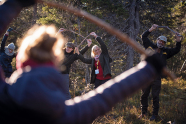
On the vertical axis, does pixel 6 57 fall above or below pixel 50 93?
above

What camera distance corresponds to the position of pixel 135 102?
292 inches

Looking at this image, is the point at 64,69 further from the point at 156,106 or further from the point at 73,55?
the point at 156,106

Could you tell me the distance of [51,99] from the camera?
2.39 feet

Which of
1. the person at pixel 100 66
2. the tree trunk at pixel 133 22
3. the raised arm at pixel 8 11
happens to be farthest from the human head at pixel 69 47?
the tree trunk at pixel 133 22

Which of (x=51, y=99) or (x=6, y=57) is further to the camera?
(x=6, y=57)

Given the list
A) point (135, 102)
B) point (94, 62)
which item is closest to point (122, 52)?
point (135, 102)

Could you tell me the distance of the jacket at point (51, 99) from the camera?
716mm

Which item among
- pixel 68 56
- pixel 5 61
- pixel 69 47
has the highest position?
pixel 5 61

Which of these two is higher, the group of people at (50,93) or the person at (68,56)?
the person at (68,56)

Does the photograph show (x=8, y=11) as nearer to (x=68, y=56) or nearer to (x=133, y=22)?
(x=68, y=56)

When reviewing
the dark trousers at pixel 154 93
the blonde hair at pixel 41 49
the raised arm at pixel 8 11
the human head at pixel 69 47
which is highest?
the human head at pixel 69 47

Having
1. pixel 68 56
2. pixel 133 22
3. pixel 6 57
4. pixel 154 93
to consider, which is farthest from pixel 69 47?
pixel 133 22

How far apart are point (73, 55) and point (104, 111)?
433cm

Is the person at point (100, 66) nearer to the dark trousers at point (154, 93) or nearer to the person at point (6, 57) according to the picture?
the dark trousers at point (154, 93)
